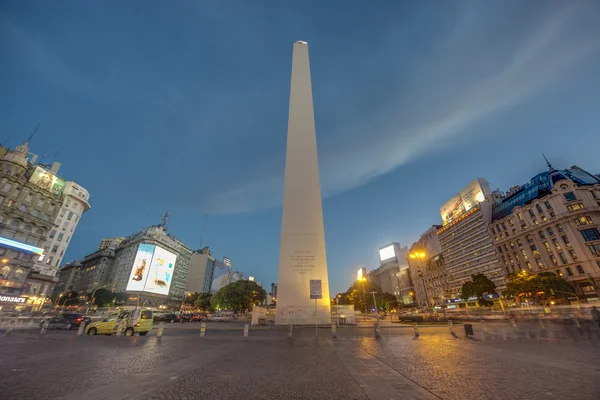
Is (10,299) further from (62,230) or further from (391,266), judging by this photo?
(391,266)

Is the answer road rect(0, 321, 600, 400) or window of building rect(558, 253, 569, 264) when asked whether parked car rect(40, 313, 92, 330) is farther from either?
window of building rect(558, 253, 569, 264)

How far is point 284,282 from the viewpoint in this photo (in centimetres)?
2758

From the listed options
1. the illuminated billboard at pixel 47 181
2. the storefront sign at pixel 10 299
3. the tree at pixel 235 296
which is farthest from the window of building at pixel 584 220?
the illuminated billboard at pixel 47 181

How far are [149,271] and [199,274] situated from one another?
62272 millimetres

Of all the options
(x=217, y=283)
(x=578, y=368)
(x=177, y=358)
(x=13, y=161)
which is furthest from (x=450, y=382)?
(x=217, y=283)

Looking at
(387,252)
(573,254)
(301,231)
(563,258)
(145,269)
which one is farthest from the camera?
(387,252)

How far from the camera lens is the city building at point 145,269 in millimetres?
71188

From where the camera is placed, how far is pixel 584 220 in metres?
53.8

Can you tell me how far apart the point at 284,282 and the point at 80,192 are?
89850 mm

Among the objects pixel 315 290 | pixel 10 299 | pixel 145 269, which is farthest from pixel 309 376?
pixel 145 269

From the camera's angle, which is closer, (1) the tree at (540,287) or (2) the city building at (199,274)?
(1) the tree at (540,287)

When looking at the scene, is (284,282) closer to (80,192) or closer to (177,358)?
(177,358)

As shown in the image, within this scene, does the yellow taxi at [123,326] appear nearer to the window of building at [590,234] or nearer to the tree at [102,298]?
the tree at [102,298]

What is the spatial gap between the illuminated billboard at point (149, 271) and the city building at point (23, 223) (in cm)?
1851
